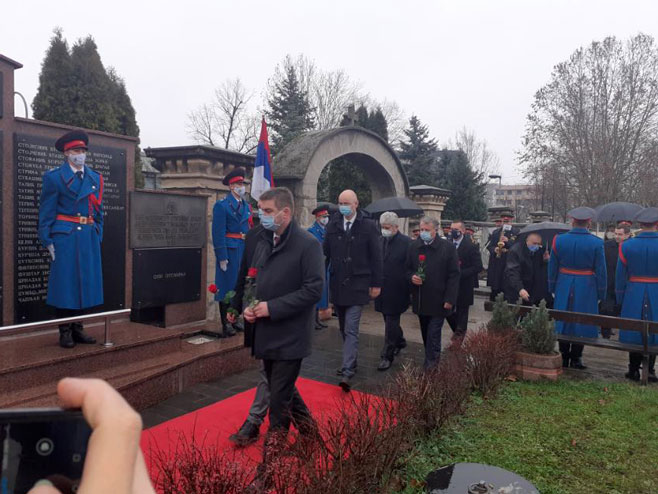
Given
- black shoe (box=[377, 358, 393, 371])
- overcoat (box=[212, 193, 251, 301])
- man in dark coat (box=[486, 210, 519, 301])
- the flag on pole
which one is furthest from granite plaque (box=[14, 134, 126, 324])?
man in dark coat (box=[486, 210, 519, 301])

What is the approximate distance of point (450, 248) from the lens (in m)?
6.28

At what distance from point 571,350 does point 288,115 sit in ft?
78.4

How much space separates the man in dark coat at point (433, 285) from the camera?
6.16 m

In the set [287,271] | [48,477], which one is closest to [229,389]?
[287,271]

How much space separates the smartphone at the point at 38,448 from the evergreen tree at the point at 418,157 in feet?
95.3

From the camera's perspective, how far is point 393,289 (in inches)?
270

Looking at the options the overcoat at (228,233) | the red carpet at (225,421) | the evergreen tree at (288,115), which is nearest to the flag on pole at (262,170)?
the overcoat at (228,233)

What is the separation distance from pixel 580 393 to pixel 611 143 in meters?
24.5

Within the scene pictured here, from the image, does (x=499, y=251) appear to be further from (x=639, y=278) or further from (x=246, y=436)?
(x=246, y=436)

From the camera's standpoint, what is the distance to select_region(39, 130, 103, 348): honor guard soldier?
5.24 m

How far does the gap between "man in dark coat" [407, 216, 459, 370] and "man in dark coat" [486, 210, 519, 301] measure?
413cm

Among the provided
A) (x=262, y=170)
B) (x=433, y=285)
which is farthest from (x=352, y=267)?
(x=262, y=170)

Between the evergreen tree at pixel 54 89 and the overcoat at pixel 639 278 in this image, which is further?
the evergreen tree at pixel 54 89

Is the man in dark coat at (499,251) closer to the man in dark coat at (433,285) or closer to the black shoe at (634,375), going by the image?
the black shoe at (634,375)
